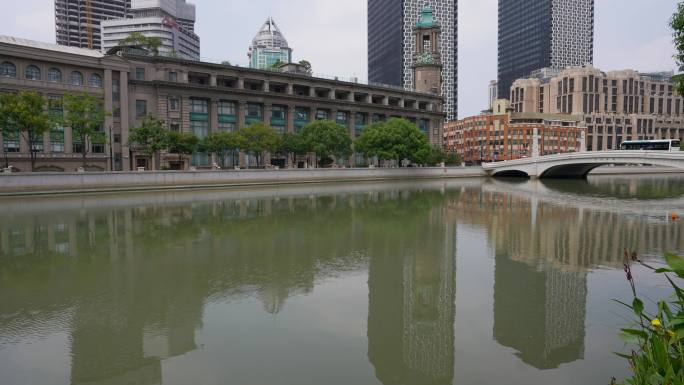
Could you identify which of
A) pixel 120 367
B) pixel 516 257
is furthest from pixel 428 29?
pixel 120 367

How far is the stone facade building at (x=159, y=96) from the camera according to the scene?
6044 cm

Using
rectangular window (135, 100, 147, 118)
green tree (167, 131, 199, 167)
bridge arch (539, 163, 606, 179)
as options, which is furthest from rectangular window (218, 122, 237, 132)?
bridge arch (539, 163, 606, 179)

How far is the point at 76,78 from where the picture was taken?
63969 millimetres

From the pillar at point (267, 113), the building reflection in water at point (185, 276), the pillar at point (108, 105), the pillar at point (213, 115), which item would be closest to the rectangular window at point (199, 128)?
the pillar at point (213, 115)

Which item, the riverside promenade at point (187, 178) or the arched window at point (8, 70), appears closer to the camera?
the riverside promenade at point (187, 178)

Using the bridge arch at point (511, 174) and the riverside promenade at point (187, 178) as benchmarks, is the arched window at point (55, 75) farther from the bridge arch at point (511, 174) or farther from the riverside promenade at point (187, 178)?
the bridge arch at point (511, 174)

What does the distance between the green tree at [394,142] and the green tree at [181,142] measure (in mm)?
26266

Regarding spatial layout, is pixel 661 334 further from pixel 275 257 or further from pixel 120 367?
pixel 275 257

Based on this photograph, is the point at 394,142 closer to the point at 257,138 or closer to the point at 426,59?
the point at 257,138

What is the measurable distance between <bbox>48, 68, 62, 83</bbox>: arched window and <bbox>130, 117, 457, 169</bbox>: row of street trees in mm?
11144

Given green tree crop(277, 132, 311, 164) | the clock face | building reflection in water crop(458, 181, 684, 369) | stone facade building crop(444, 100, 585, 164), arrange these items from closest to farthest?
building reflection in water crop(458, 181, 684, 369) → green tree crop(277, 132, 311, 164) → the clock face → stone facade building crop(444, 100, 585, 164)

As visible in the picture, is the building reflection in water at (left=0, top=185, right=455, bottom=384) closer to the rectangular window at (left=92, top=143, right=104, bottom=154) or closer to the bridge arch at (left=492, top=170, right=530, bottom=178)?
the rectangular window at (left=92, top=143, right=104, bottom=154)

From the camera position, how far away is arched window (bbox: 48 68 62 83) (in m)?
61.7

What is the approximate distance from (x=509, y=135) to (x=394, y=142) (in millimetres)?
67675
